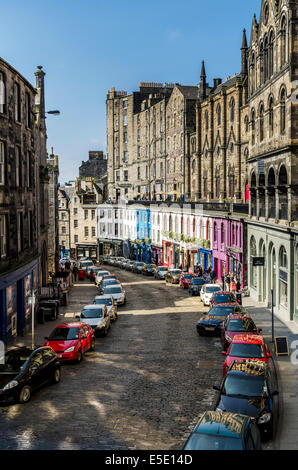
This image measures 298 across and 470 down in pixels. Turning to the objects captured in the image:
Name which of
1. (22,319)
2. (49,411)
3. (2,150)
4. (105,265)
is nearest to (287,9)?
(2,150)

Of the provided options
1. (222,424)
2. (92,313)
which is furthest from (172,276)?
(222,424)

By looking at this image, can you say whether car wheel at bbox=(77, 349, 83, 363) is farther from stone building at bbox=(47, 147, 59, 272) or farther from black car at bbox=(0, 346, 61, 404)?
stone building at bbox=(47, 147, 59, 272)

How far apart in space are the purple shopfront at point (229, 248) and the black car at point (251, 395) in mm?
26904

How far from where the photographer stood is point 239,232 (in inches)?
1740

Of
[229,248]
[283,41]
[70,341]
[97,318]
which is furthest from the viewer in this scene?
[229,248]

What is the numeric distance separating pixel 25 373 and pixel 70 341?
5410 mm

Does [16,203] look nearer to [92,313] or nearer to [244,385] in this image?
[92,313]

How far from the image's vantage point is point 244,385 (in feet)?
50.7

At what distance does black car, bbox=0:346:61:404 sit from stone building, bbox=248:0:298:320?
47.4ft

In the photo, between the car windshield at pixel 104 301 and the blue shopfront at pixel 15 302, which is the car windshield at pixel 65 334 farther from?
the car windshield at pixel 104 301

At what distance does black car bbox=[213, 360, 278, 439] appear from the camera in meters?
14.1

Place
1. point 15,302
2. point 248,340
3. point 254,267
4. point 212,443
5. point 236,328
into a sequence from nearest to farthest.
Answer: point 212,443
point 248,340
point 236,328
point 15,302
point 254,267

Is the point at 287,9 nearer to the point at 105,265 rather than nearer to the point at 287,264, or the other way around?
the point at 287,264

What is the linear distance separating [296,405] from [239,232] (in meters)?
28.3
